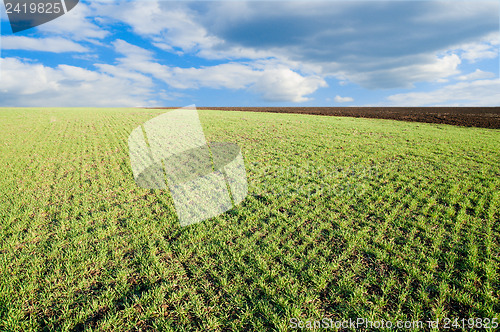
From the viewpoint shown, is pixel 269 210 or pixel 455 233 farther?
pixel 269 210

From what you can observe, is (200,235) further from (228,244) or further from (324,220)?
(324,220)

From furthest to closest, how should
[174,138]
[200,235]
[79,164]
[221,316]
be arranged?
[174,138] < [79,164] < [200,235] < [221,316]

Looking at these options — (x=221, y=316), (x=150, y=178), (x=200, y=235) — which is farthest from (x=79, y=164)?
(x=221, y=316)

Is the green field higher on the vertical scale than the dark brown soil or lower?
lower

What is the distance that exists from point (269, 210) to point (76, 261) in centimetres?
479

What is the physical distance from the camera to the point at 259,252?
520cm

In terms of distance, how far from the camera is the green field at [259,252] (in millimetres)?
3777

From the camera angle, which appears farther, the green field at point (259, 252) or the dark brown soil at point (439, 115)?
the dark brown soil at point (439, 115)

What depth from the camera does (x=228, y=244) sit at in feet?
18.2

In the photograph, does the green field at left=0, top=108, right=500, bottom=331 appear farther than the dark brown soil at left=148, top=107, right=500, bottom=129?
No

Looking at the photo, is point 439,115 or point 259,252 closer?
point 259,252

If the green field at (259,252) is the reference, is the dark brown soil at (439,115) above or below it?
above

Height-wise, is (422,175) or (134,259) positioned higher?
(422,175)

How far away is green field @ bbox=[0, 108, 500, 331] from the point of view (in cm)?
378
